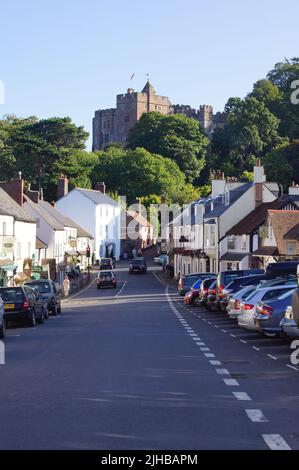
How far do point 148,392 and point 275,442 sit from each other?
13.2 ft

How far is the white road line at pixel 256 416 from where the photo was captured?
34.0ft

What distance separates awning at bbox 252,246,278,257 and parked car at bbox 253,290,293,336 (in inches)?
1237

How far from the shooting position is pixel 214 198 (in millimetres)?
74875

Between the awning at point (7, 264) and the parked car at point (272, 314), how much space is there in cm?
3441

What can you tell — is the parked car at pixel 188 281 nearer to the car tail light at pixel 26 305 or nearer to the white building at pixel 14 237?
the white building at pixel 14 237

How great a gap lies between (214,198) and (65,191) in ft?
111

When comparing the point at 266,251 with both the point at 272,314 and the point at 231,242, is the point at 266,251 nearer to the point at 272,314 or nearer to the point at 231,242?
the point at 231,242

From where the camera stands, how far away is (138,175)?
125 meters

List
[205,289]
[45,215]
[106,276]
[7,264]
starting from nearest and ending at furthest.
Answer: [205,289], [7,264], [106,276], [45,215]

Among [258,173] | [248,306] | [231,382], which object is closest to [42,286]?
[248,306]

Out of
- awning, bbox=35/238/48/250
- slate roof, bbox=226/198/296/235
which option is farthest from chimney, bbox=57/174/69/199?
slate roof, bbox=226/198/296/235

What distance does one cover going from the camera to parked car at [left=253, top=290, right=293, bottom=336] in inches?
812

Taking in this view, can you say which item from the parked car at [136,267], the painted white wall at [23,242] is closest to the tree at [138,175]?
the parked car at [136,267]

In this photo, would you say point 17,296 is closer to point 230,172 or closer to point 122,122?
point 230,172
